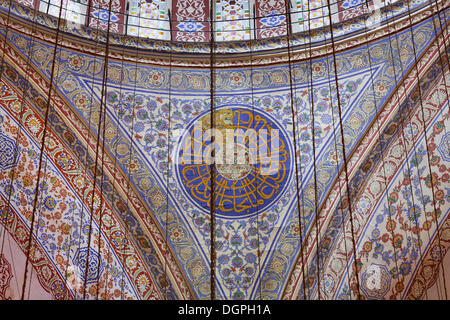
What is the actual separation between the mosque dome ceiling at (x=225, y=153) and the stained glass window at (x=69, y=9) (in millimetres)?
19

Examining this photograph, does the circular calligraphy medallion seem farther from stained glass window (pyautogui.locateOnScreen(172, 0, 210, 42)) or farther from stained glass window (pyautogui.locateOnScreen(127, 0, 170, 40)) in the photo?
stained glass window (pyautogui.locateOnScreen(127, 0, 170, 40))

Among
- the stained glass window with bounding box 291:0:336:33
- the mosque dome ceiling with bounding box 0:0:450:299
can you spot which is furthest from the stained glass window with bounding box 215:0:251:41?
the stained glass window with bounding box 291:0:336:33

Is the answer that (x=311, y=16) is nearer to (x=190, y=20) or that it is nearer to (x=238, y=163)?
(x=190, y=20)

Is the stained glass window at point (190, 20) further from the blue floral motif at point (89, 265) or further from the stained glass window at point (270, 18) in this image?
the blue floral motif at point (89, 265)

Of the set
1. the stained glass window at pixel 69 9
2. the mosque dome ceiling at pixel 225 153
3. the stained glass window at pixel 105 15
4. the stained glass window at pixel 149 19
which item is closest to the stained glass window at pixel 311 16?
the mosque dome ceiling at pixel 225 153

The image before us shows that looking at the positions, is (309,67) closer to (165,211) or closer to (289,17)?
(289,17)

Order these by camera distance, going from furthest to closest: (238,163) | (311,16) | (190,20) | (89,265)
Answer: (190,20) → (311,16) → (238,163) → (89,265)

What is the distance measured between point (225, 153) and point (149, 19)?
193cm

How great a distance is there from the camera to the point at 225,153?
7.06m

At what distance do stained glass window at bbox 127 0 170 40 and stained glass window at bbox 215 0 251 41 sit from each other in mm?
653

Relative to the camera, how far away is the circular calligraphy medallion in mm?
6961

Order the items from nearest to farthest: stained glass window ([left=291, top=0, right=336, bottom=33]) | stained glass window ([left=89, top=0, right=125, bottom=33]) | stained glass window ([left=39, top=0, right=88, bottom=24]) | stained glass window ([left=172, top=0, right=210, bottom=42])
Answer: stained glass window ([left=39, top=0, right=88, bottom=24]) → stained glass window ([left=89, top=0, right=125, bottom=33]) → stained glass window ([left=291, top=0, right=336, bottom=33]) → stained glass window ([left=172, top=0, right=210, bottom=42])

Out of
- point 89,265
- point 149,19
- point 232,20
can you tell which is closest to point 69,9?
point 149,19

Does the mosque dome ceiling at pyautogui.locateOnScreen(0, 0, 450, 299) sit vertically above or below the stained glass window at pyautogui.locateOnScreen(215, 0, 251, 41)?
below
